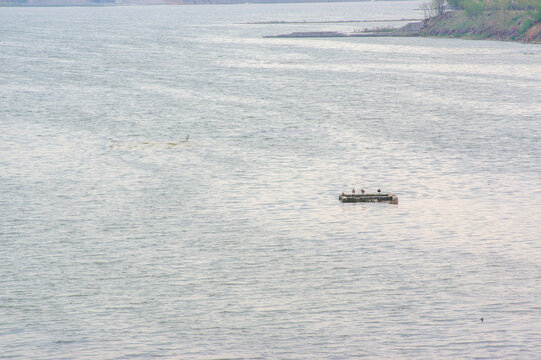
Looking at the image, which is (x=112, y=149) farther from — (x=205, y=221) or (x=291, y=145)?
(x=205, y=221)

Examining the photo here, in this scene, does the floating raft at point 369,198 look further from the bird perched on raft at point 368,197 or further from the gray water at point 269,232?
the gray water at point 269,232

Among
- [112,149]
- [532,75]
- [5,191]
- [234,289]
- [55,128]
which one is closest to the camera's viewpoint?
[234,289]

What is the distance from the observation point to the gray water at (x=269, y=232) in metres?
33.8

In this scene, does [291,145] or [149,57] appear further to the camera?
[149,57]

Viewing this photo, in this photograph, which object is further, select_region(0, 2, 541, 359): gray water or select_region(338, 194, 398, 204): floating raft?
select_region(338, 194, 398, 204): floating raft

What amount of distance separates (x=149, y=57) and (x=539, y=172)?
139m

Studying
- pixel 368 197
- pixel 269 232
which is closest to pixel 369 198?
pixel 368 197

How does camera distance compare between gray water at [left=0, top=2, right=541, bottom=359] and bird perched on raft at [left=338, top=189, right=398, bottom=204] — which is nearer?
gray water at [left=0, top=2, right=541, bottom=359]

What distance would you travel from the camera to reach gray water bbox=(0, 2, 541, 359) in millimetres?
33781

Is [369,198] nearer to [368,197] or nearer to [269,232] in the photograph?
[368,197]

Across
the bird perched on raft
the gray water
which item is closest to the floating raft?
the bird perched on raft

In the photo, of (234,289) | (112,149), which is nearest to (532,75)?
(112,149)

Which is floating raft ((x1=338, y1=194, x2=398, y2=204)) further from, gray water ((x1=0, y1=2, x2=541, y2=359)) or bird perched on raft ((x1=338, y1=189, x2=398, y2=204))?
gray water ((x1=0, y1=2, x2=541, y2=359))

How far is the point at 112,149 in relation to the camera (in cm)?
7450
